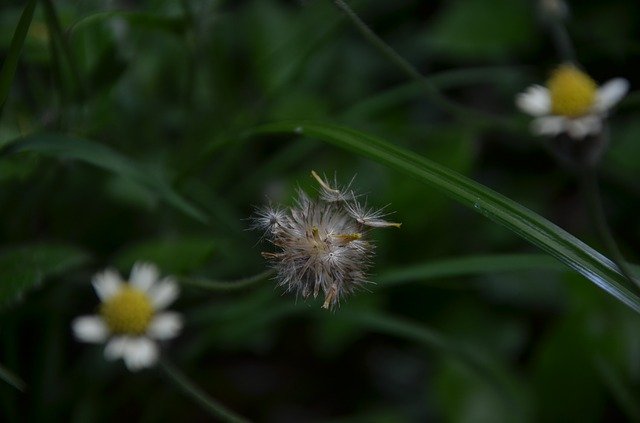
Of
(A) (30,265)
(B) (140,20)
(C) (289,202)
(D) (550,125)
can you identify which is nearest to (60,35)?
(B) (140,20)

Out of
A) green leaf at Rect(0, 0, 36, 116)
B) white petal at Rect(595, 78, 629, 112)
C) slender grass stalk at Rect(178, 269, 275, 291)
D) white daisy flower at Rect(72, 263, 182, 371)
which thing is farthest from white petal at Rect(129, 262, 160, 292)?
white petal at Rect(595, 78, 629, 112)

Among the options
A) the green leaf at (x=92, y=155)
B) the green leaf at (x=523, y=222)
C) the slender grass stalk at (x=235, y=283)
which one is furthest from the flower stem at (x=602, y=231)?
the green leaf at (x=92, y=155)

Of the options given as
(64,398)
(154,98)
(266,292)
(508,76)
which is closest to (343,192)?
(266,292)

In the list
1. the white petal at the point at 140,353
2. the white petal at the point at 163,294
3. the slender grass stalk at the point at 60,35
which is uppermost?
the slender grass stalk at the point at 60,35

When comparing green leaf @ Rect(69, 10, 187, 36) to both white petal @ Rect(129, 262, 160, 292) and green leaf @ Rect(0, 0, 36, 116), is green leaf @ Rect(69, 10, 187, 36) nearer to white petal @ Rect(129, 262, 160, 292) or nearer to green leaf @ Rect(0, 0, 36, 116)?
green leaf @ Rect(0, 0, 36, 116)

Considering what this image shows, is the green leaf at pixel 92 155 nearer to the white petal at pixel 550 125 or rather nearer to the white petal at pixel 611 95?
the white petal at pixel 550 125

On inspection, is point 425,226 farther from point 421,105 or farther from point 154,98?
point 154,98

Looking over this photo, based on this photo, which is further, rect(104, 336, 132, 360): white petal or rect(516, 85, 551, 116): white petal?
rect(516, 85, 551, 116): white petal
